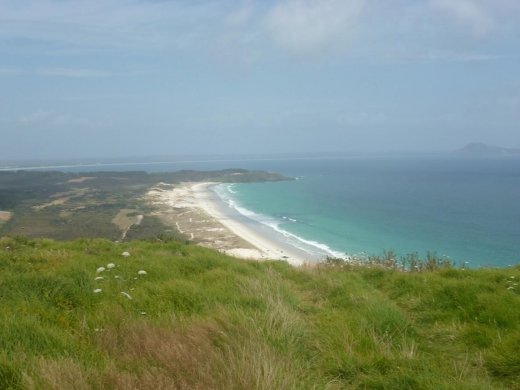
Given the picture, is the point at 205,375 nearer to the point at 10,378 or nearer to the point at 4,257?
the point at 10,378

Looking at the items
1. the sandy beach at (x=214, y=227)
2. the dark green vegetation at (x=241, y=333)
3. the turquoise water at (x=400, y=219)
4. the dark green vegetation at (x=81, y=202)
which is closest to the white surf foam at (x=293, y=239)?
the turquoise water at (x=400, y=219)

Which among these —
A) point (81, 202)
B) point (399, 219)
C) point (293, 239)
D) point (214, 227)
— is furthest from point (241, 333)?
point (81, 202)

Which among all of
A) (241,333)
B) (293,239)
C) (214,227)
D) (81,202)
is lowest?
(293,239)

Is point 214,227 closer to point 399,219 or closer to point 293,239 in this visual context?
point 293,239

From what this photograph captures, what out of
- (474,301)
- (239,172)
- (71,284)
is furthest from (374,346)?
(239,172)

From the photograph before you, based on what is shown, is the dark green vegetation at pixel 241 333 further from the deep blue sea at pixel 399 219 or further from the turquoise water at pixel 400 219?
the turquoise water at pixel 400 219

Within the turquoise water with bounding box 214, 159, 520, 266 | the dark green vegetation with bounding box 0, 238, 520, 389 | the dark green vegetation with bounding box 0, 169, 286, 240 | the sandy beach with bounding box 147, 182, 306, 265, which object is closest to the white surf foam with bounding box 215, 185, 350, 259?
the turquoise water with bounding box 214, 159, 520, 266

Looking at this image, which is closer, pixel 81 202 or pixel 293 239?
pixel 293 239

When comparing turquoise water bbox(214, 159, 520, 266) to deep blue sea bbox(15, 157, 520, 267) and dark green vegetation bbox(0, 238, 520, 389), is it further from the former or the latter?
dark green vegetation bbox(0, 238, 520, 389)
